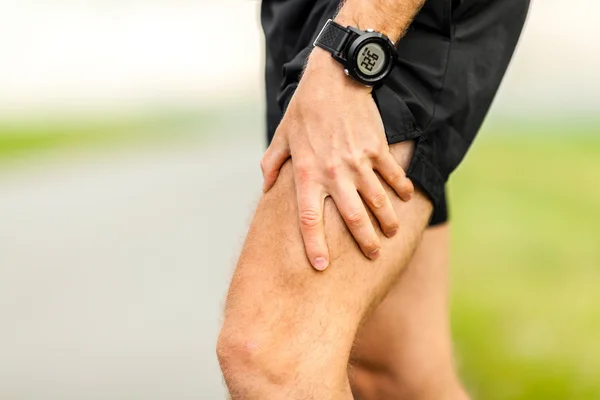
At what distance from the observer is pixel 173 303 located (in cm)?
313

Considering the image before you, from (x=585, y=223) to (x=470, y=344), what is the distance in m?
1.97

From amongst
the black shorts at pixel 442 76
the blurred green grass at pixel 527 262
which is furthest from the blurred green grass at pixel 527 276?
the black shorts at pixel 442 76

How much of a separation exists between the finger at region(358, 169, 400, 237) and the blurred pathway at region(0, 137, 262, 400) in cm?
28

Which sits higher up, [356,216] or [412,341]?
[356,216]

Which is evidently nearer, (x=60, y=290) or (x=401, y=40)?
(x=401, y=40)

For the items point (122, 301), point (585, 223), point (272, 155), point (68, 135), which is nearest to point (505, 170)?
point (585, 223)

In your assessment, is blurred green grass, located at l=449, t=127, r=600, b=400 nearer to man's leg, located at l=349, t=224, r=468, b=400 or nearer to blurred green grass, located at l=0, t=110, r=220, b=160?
man's leg, located at l=349, t=224, r=468, b=400

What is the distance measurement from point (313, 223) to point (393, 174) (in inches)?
5.9

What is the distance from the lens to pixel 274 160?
1308 mm

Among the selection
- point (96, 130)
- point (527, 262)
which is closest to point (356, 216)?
point (527, 262)

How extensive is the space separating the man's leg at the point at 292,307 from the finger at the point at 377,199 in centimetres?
3

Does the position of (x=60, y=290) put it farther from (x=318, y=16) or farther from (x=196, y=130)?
(x=196, y=130)

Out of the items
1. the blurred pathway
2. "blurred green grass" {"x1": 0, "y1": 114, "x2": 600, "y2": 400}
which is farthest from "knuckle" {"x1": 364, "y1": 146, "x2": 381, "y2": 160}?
"blurred green grass" {"x1": 0, "y1": 114, "x2": 600, "y2": 400}

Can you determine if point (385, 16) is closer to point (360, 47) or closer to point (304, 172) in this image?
point (360, 47)
